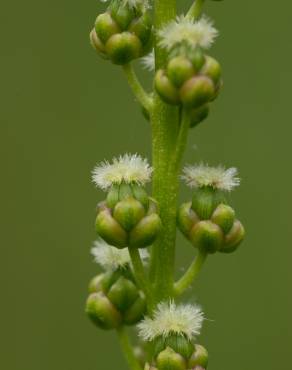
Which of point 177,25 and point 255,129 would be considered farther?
point 255,129

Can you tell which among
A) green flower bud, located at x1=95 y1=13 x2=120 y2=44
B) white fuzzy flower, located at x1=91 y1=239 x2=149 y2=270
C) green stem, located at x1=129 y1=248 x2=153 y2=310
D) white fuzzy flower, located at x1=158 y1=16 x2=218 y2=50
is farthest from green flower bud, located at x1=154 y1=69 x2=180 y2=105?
white fuzzy flower, located at x1=91 y1=239 x2=149 y2=270

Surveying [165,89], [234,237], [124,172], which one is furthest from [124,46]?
[234,237]

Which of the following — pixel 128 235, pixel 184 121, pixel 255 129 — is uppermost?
pixel 255 129

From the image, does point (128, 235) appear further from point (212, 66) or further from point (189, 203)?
point (212, 66)

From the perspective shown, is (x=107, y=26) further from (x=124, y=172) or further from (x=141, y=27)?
(x=124, y=172)

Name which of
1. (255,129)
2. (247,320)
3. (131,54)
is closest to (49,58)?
(255,129)

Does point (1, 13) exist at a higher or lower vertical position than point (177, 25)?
higher
